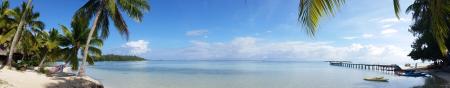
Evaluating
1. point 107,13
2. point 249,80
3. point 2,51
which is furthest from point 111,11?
point 249,80

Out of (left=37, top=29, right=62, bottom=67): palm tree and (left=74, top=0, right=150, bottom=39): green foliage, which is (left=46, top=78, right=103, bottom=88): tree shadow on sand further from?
(left=37, top=29, right=62, bottom=67): palm tree

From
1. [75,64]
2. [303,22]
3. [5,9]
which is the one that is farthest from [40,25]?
[303,22]

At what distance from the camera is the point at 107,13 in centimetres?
1905

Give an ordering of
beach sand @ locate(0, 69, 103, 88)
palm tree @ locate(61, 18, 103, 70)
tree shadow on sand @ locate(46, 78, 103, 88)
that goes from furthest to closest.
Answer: palm tree @ locate(61, 18, 103, 70) → tree shadow on sand @ locate(46, 78, 103, 88) → beach sand @ locate(0, 69, 103, 88)

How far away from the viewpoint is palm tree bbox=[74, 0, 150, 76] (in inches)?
707

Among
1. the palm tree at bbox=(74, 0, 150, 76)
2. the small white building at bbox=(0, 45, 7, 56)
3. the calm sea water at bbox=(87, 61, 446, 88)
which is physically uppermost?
the palm tree at bbox=(74, 0, 150, 76)

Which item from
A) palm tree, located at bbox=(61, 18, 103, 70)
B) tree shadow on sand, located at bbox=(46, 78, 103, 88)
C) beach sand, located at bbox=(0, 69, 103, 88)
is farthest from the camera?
palm tree, located at bbox=(61, 18, 103, 70)

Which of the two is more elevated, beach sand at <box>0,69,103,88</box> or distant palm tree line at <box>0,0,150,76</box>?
distant palm tree line at <box>0,0,150,76</box>

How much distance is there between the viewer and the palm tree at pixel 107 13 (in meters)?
18.0

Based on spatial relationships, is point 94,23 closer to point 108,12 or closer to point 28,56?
point 108,12

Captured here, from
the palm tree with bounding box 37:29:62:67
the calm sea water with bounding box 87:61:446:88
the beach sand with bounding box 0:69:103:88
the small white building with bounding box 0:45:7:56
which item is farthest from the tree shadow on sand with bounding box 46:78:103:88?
the small white building with bounding box 0:45:7:56

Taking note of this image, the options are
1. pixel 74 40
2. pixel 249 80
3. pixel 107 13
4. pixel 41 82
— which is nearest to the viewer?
pixel 41 82

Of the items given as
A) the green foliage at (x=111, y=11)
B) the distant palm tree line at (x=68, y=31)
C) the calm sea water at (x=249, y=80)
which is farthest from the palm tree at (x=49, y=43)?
the green foliage at (x=111, y=11)

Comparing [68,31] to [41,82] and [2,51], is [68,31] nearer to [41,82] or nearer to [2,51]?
[2,51]
